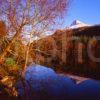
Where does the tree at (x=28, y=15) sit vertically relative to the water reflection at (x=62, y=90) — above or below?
above

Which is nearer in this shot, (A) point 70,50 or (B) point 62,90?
(B) point 62,90

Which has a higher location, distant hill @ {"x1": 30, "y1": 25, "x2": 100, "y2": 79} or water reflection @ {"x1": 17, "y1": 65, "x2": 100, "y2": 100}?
distant hill @ {"x1": 30, "y1": 25, "x2": 100, "y2": 79}

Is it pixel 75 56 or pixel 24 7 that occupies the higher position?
pixel 24 7

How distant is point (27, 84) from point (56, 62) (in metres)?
9.16

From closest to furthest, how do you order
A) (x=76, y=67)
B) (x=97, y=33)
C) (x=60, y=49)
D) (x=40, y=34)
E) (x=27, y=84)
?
(x=27, y=84) < (x=40, y=34) < (x=76, y=67) < (x=97, y=33) < (x=60, y=49)

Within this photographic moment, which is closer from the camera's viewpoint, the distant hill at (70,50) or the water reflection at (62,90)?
the water reflection at (62,90)

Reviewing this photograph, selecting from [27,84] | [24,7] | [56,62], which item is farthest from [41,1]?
[56,62]

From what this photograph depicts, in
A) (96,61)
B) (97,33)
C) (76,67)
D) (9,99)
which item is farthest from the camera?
(97,33)

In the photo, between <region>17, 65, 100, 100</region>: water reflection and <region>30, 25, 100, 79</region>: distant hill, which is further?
<region>30, 25, 100, 79</region>: distant hill

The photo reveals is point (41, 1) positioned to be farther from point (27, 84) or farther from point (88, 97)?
point (88, 97)

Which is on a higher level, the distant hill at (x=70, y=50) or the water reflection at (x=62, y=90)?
the distant hill at (x=70, y=50)

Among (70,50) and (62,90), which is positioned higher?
(70,50)

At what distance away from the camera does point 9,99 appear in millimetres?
8273

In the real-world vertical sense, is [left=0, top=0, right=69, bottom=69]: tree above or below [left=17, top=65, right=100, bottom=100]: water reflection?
above
